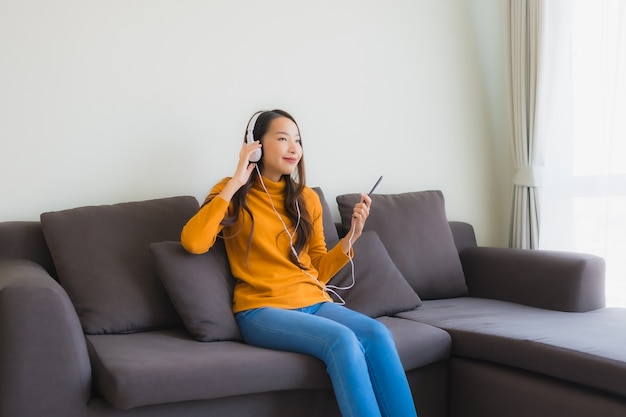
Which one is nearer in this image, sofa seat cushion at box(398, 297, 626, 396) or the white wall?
sofa seat cushion at box(398, 297, 626, 396)

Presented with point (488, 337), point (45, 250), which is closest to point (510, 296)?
point (488, 337)

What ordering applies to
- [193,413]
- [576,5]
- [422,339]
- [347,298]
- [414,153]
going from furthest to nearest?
[414,153], [576,5], [347,298], [422,339], [193,413]

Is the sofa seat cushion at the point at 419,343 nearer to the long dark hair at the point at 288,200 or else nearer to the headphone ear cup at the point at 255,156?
the long dark hair at the point at 288,200

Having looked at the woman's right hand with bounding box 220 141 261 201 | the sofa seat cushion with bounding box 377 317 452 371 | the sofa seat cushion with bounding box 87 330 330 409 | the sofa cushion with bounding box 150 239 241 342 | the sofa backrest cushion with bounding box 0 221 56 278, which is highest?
the woman's right hand with bounding box 220 141 261 201

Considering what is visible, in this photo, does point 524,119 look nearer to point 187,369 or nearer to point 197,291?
point 197,291

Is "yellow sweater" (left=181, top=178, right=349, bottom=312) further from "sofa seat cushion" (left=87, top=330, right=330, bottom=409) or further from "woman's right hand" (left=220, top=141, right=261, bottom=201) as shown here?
"sofa seat cushion" (left=87, top=330, right=330, bottom=409)

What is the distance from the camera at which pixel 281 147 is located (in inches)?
95.4

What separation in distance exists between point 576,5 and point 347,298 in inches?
70.7

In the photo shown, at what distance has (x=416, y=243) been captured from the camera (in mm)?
3055

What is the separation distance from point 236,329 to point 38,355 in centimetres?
66

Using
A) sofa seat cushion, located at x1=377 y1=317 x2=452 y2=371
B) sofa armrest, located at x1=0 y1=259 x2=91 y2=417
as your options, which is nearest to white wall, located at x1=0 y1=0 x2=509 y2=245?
sofa armrest, located at x1=0 y1=259 x2=91 y2=417

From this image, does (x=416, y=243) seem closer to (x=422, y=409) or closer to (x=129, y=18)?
(x=422, y=409)

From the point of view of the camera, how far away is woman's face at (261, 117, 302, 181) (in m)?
2.43

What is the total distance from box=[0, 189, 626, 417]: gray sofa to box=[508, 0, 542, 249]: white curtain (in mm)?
464
